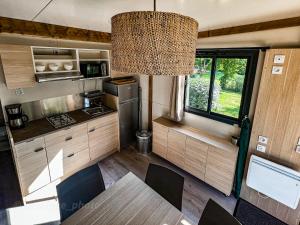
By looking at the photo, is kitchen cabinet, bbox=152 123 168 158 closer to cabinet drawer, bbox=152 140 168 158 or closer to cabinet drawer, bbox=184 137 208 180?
cabinet drawer, bbox=152 140 168 158

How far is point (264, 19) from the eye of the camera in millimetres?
1976

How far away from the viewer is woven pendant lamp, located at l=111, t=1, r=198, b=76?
2.56 feet

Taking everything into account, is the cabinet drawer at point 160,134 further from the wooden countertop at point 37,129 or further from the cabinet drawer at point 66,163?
the cabinet drawer at point 66,163

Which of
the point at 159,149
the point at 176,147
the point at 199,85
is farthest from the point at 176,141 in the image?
the point at 199,85

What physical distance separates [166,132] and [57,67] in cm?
210

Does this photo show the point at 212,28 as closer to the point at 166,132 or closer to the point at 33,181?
the point at 166,132

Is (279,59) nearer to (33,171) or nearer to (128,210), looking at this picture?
(128,210)

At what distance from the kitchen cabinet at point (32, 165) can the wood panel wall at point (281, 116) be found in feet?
9.59

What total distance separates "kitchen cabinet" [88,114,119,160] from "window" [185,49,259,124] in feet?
4.77

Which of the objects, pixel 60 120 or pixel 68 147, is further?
pixel 60 120

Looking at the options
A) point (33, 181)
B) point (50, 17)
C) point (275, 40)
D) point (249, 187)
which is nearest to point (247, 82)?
point (275, 40)

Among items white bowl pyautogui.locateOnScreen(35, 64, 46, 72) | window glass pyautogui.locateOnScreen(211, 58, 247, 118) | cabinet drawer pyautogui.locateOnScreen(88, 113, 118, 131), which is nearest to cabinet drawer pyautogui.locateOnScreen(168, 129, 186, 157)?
window glass pyautogui.locateOnScreen(211, 58, 247, 118)

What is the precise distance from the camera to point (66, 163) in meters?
2.78

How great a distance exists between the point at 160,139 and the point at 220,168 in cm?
115
